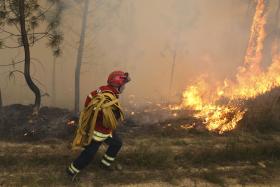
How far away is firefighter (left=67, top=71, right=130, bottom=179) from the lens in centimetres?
655

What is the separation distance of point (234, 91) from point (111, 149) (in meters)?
15.4

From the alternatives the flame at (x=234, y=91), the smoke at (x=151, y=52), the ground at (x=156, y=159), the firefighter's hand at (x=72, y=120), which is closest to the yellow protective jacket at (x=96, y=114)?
the ground at (x=156, y=159)

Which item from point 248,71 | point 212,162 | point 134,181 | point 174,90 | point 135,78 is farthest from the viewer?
point 135,78

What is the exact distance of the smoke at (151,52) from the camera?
1387 inches

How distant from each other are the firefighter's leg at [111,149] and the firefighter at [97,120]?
0.21m

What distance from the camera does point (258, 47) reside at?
97.7ft

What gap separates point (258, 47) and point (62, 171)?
26.0 meters

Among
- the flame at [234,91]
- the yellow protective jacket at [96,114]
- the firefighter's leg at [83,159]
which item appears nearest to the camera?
the yellow protective jacket at [96,114]

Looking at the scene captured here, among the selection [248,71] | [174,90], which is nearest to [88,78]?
[174,90]

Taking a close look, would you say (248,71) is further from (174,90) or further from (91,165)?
(91,165)

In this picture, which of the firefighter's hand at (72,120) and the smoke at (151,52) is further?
the smoke at (151,52)

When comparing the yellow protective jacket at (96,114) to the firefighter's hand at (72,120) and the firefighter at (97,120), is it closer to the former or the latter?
the firefighter at (97,120)

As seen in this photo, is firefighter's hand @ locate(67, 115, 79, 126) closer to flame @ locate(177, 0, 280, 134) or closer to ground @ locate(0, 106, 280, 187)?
ground @ locate(0, 106, 280, 187)

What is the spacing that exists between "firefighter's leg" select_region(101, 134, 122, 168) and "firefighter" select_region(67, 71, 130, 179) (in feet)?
0.68
